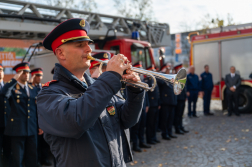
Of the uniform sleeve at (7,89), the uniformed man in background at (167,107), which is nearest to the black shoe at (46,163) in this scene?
the uniform sleeve at (7,89)

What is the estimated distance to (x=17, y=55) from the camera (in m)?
5.61

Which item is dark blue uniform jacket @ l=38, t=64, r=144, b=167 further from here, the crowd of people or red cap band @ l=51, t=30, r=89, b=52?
red cap band @ l=51, t=30, r=89, b=52

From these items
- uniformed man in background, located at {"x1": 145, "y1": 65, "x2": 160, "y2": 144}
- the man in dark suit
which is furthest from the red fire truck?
uniformed man in background, located at {"x1": 145, "y1": 65, "x2": 160, "y2": 144}

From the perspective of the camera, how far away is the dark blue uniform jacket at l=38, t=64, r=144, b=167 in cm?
126

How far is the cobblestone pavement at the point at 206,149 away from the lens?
4.54 meters

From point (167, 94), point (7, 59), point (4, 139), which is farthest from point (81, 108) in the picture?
point (167, 94)

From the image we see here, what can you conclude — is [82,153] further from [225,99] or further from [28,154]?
[225,99]

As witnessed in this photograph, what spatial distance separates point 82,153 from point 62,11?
531 centimetres

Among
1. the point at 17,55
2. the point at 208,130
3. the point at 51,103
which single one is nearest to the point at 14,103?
the point at 17,55

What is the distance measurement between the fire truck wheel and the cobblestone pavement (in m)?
1.60

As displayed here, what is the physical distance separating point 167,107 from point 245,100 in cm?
456

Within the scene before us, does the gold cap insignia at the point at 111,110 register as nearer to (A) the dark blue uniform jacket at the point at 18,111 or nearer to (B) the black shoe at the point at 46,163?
(A) the dark blue uniform jacket at the point at 18,111

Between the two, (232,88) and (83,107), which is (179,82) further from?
(232,88)

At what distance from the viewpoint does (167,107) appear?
6535 millimetres
